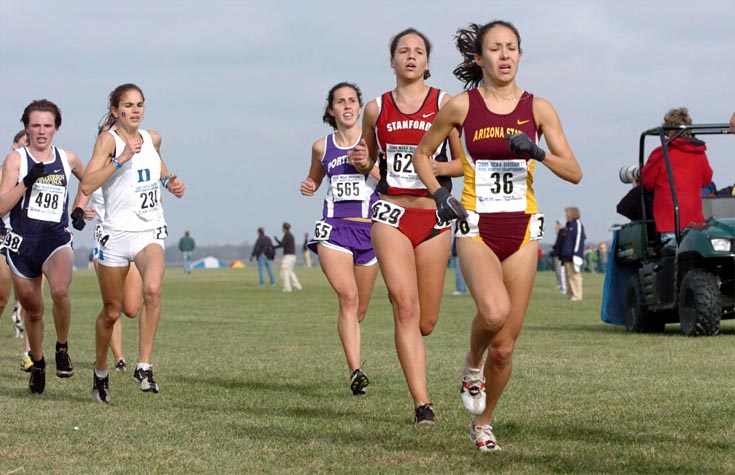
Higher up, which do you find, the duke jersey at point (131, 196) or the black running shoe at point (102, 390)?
the duke jersey at point (131, 196)

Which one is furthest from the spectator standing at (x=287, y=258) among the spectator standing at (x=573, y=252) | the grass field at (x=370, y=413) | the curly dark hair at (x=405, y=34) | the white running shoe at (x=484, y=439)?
the white running shoe at (x=484, y=439)

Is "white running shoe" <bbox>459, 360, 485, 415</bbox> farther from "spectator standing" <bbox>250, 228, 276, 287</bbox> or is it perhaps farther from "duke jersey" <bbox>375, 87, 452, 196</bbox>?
"spectator standing" <bbox>250, 228, 276, 287</bbox>

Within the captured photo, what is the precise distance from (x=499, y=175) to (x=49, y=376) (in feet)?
22.1

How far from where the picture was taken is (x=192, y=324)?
2227 cm

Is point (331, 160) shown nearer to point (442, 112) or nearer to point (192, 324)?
point (442, 112)

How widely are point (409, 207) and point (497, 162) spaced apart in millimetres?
1603

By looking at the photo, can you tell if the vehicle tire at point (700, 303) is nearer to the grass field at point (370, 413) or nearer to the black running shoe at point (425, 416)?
the grass field at point (370, 413)

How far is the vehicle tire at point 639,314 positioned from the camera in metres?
18.1

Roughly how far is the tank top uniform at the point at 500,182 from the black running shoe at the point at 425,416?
4.99 feet

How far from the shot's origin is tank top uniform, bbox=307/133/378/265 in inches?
428

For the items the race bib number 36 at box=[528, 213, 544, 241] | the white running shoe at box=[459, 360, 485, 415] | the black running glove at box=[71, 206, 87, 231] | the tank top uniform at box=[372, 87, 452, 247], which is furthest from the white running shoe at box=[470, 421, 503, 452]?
the black running glove at box=[71, 206, 87, 231]

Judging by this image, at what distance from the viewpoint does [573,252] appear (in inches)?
1242

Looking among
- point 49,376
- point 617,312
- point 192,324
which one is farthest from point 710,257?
point 192,324

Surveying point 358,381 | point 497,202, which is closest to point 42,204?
point 358,381
